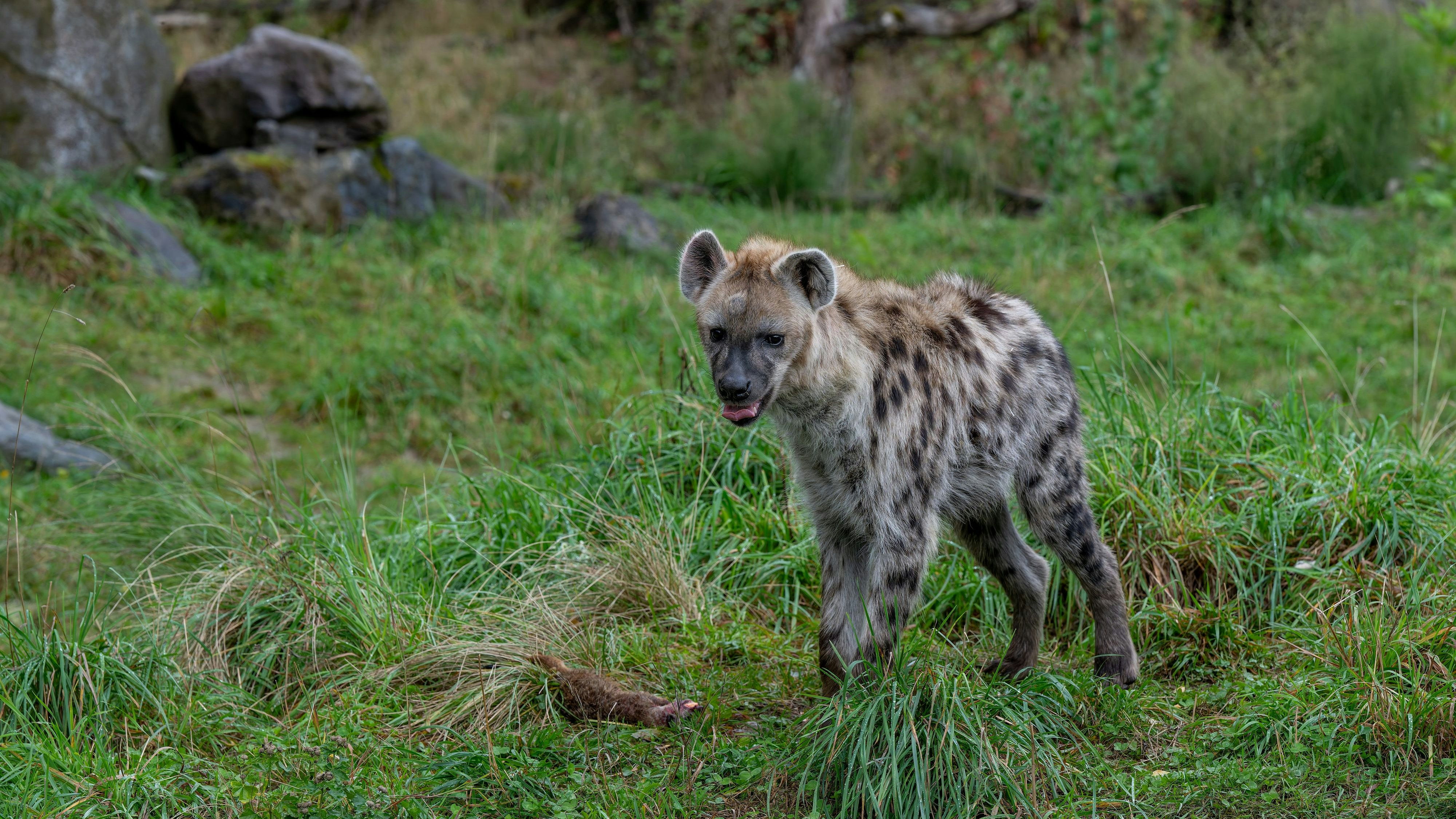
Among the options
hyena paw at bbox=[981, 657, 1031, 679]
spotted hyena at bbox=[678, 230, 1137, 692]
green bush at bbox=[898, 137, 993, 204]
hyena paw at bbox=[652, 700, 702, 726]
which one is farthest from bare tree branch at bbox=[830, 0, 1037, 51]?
hyena paw at bbox=[652, 700, 702, 726]

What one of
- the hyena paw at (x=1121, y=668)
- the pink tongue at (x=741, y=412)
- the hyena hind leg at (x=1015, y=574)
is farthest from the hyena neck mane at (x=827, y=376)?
the hyena paw at (x=1121, y=668)

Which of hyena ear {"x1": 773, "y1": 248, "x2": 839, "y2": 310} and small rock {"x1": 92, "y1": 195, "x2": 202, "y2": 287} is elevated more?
hyena ear {"x1": 773, "y1": 248, "x2": 839, "y2": 310}

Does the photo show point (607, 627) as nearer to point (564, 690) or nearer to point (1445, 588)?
point (564, 690)

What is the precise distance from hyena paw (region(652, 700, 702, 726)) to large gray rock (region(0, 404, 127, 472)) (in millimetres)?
3311

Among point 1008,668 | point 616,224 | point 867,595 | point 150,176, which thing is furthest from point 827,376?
point 150,176

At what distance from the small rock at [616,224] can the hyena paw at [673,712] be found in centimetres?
556

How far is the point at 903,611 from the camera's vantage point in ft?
11.6

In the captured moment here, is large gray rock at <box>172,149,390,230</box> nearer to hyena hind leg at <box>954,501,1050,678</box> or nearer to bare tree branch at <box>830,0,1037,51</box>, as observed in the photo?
bare tree branch at <box>830,0,1037,51</box>

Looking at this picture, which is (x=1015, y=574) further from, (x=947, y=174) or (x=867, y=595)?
(x=947, y=174)

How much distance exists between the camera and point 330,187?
9055mm

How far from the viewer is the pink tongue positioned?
11.0 feet

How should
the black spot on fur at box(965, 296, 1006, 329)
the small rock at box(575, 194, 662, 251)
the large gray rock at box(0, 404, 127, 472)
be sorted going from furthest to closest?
the small rock at box(575, 194, 662, 251) → the large gray rock at box(0, 404, 127, 472) → the black spot on fur at box(965, 296, 1006, 329)

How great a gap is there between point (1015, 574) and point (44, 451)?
453 cm

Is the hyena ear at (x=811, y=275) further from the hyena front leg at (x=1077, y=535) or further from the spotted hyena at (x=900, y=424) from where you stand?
the hyena front leg at (x=1077, y=535)
